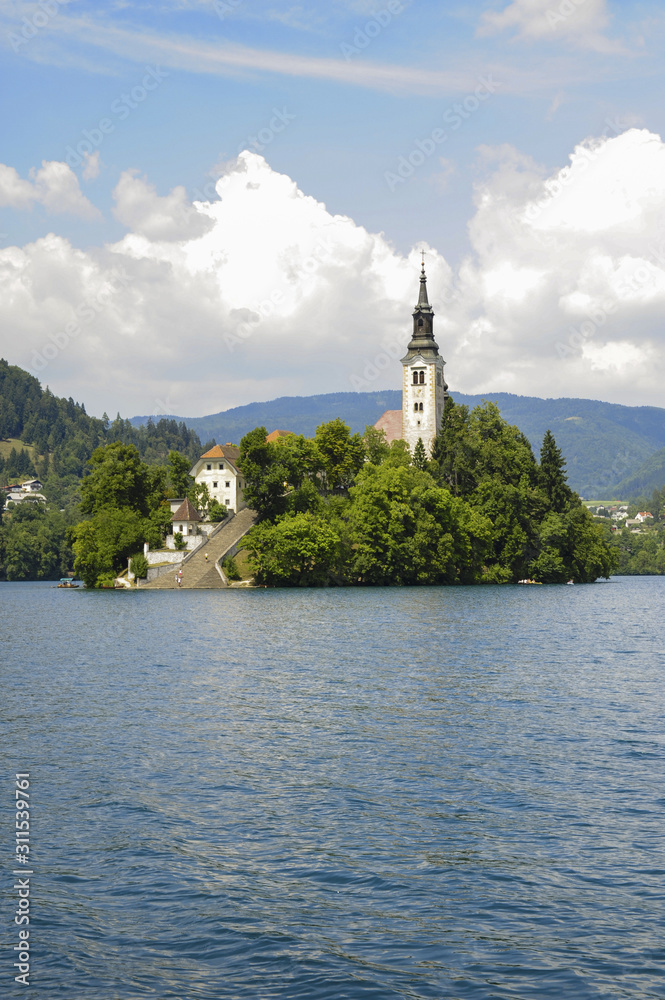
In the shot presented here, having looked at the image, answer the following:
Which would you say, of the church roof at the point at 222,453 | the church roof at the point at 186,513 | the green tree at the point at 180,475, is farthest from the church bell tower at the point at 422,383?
the church roof at the point at 186,513

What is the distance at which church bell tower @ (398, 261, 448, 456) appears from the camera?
138 meters

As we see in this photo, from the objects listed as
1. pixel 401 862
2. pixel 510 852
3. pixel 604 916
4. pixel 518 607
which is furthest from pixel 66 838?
pixel 518 607

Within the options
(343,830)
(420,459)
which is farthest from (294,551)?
(343,830)

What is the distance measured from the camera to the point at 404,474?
109 metres

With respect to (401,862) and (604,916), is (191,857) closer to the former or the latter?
(401,862)

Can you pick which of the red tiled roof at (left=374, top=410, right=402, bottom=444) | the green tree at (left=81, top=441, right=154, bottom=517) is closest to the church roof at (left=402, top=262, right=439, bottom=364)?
the red tiled roof at (left=374, top=410, right=402, bottom=444)

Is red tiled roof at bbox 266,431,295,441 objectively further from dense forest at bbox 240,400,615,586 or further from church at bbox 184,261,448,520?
dense forest at bbox 240,400,615,586

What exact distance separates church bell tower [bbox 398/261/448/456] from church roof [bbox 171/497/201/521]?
113 ft

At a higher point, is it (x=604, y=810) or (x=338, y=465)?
(x=338, y=465)

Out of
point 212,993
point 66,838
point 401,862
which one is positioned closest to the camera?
point 212,993

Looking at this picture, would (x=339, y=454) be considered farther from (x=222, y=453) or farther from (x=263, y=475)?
(x=222, y=453)

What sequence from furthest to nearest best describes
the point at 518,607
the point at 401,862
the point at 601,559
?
the point at 601,559, the point at 518,607, the point at 401,862

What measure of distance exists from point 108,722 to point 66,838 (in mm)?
11060

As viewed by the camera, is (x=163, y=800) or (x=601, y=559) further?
(x=601, y=559)
